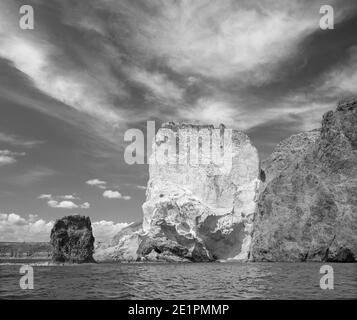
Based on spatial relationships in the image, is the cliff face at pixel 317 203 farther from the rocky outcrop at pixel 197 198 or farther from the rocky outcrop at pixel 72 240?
the rocky outcrop at pixel 72 240

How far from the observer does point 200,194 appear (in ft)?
422

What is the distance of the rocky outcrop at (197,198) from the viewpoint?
375 feet

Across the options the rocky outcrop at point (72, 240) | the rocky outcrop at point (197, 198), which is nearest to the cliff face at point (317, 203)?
the rocky outcrop at point (197, 198)

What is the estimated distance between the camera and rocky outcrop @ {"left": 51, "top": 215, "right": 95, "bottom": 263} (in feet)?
369

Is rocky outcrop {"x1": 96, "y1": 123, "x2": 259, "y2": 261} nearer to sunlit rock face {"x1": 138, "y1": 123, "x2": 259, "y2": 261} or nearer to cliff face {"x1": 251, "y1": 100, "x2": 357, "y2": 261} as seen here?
sunlit rock face {"x1": 138, "y1": 123, "x2": 259, "y2": 261}

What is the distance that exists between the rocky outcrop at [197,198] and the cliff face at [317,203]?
7.90 m

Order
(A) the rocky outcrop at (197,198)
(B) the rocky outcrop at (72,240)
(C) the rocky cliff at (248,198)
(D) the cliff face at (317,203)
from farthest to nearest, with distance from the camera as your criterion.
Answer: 1. (A) the rocky outcrop at (197,198)
2. (B) the rocky outcrop at (72,240)
3. (C) the rocky cliff at (248,198)
4. (D) the cliff face at (317,203)

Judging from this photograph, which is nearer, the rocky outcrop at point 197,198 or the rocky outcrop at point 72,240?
the rocky outcrop at point 72,240

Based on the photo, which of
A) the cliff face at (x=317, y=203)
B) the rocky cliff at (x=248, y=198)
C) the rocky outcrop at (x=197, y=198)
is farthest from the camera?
the rocky outcrop at (x=197, y=198)

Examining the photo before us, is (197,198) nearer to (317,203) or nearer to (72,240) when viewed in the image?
(317,203)

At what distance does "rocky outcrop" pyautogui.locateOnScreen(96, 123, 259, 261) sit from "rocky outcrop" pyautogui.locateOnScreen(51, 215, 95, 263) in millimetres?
15599

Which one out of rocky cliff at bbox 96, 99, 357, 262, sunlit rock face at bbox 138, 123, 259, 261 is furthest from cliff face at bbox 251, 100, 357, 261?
sunlit rock face at bbox 138, 123, 259, 261

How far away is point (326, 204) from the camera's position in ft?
326
